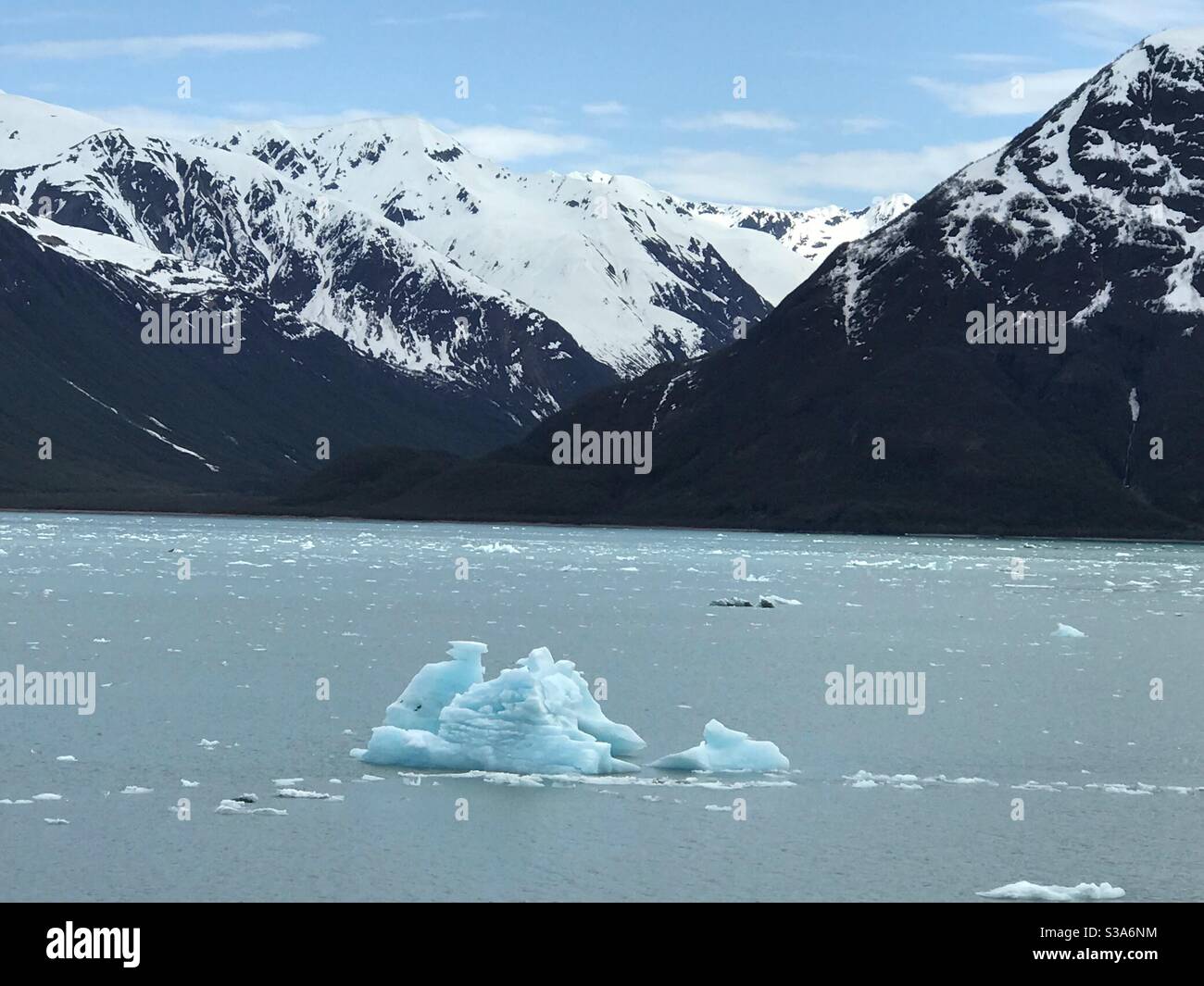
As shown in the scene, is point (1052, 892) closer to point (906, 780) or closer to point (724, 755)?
point (906, 780)

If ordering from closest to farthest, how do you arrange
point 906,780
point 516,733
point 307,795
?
point 307,795 → point 516,733 → point 906,780

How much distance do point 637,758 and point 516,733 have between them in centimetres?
381

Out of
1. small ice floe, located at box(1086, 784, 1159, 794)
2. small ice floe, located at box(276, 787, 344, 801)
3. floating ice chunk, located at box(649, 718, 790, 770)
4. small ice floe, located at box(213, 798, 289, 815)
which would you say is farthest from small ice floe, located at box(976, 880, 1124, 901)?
small ice floe, located at box(213, 798, 289, 815)

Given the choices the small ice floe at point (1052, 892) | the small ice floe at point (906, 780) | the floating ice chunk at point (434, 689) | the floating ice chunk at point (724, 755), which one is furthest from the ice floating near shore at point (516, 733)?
the small ice floe at point (1052, 892)

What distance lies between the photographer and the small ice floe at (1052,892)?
32.0 metres

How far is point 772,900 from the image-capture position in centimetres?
3212

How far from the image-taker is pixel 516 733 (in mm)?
43188

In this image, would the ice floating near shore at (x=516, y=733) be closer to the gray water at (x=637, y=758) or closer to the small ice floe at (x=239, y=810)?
the gray water at (x=637, y=758)

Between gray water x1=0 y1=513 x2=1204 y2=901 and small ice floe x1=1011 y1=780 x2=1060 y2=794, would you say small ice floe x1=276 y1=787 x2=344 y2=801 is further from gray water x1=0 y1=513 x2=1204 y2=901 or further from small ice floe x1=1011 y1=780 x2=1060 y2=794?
small ice floe x1=1011 y1=780 x2=1060 y2=794

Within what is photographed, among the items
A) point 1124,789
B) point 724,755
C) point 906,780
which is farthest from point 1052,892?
point 724,755

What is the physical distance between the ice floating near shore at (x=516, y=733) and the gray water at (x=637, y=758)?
125cm

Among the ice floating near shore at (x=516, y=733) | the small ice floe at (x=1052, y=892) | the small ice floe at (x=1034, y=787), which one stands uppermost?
the ice floating near shore at (x=516, y=733)
